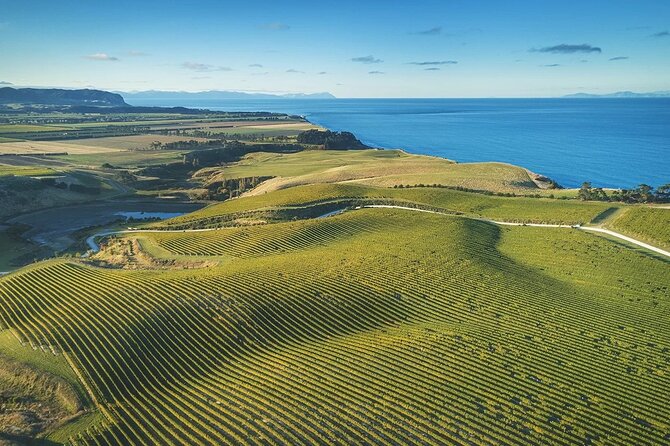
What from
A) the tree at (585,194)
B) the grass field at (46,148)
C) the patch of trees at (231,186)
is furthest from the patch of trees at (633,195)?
the grass field at (46,148)

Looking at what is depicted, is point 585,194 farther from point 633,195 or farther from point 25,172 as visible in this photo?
point 25,172

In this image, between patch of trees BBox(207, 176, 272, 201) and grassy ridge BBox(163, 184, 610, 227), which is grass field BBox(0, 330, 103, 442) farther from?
patch of trees BBox(207, 176, 272, 201)

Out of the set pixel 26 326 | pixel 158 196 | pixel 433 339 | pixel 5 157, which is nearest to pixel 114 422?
pixel 26 326

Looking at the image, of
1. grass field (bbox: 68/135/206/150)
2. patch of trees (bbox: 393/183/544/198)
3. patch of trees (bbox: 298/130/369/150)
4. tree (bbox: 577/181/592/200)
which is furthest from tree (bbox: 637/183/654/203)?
grass field (bbox: 68/135/206/150)

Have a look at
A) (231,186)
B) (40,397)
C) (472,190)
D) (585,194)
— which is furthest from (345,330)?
(231,186)

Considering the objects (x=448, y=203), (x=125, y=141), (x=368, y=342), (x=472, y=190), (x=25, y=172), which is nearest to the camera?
(x=368, y=342)

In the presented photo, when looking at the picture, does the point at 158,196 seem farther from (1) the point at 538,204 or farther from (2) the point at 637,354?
(2) the point at 637,354
